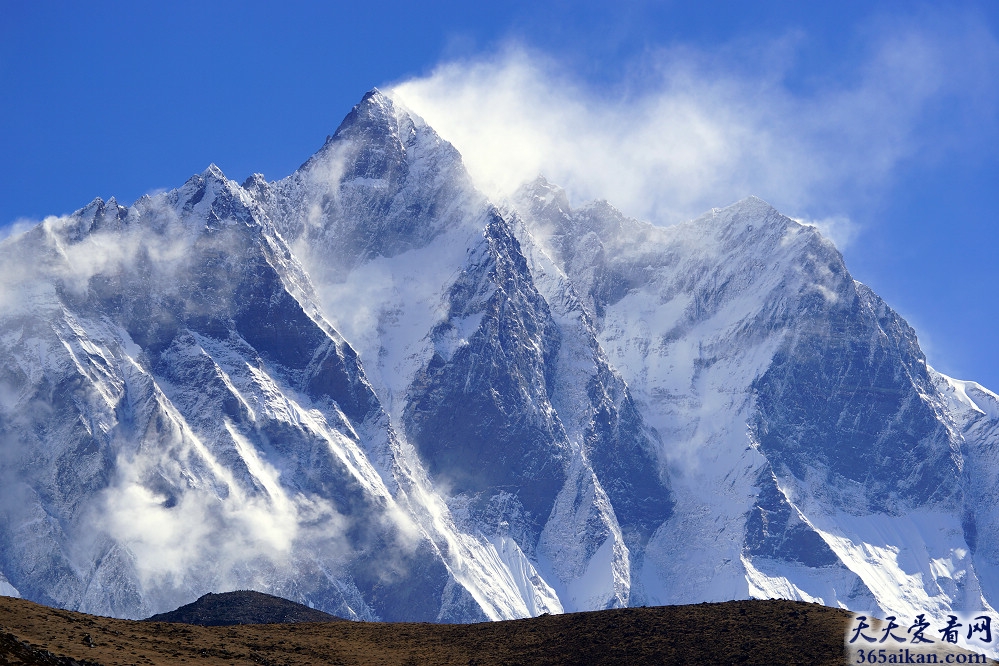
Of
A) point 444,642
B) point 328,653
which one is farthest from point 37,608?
point 444,642

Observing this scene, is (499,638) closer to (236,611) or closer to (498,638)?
(498,638)

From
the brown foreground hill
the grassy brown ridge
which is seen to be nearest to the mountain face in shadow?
the grassy brown ridge

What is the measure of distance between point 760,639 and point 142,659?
33473 millimetres

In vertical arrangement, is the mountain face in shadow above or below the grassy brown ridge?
above

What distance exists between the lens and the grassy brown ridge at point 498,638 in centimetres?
8362

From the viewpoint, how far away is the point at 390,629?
96.0 m

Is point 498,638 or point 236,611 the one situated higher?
point 236,611

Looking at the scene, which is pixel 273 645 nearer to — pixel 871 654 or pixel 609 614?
pixel 609 614

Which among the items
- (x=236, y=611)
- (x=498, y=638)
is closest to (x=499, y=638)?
(x=498, y=638)

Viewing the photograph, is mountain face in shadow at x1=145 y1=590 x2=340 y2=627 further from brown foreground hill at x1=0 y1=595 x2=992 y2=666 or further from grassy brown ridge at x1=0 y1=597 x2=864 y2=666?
brown foreground hill at x1=0 y1=595 x2=992 y2=666

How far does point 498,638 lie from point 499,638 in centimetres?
6

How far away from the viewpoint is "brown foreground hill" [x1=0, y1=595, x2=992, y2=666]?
274 feet

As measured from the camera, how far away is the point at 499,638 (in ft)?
305

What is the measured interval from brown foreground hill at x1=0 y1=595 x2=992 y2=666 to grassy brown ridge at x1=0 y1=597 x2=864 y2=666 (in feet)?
0.19
